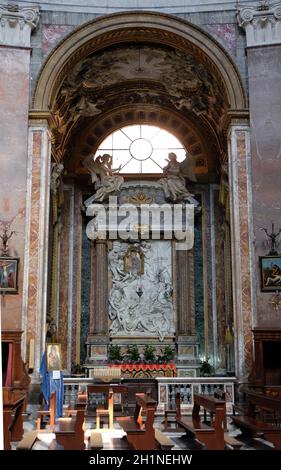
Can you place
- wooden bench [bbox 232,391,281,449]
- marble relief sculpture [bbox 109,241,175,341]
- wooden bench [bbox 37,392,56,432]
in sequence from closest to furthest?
1. wooden bench [bbox 232,391,281,449]
2. wooden bench [bbox 37,392,56,432]
3. marble relief sculpture [bbox 109,241,175,341]

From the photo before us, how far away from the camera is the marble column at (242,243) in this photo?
13688mm

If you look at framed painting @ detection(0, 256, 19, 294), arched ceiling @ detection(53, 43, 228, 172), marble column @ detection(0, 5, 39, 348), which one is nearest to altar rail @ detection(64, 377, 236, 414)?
marble column @ detection(0, 5, 39, 348)

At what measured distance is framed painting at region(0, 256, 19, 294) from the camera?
44.4 ft

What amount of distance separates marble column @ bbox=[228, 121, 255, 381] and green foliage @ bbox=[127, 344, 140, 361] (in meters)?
4.00

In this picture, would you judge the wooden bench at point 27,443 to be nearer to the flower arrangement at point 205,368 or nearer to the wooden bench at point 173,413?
the wooden bench at point 173,413

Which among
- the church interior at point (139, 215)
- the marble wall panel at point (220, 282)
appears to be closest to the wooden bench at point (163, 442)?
the church interior at point (139, 215)

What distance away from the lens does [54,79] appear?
15.0 m

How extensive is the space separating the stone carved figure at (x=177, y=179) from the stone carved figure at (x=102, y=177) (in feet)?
4.56

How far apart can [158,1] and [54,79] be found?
3.39 meters

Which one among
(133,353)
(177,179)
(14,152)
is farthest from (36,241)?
(177,179)

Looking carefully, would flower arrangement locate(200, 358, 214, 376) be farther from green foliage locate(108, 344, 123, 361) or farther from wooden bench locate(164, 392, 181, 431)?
wooden bench locate(164, 392, 181, 431)

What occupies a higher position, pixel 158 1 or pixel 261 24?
pixel 158 1
